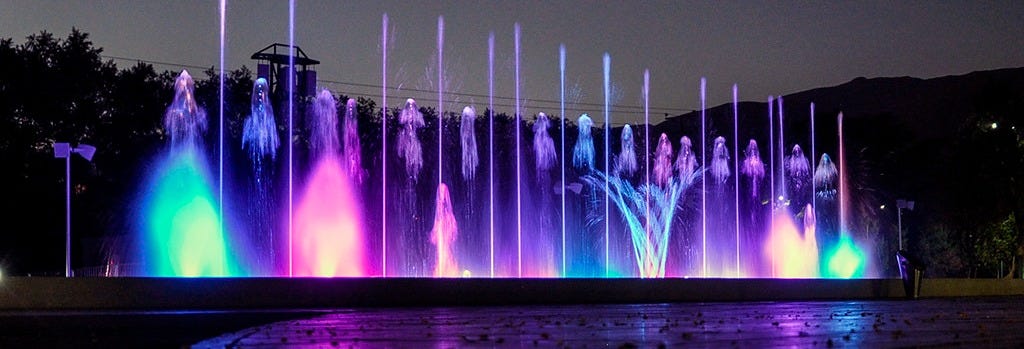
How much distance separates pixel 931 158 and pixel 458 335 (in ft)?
215

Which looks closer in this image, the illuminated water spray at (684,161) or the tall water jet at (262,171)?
the tall water jet at (262,171)

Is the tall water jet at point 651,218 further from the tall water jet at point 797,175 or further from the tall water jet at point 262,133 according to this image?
the tall water jet at point 262,133

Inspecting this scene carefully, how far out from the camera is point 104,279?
24.3 meters

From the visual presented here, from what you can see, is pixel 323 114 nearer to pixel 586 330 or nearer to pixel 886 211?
pixel 586 330

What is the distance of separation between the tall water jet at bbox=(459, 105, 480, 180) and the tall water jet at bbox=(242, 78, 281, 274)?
226 inches

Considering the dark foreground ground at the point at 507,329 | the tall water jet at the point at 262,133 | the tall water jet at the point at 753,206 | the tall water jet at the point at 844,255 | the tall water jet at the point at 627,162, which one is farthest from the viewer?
the tall water jet at the point at 627,162

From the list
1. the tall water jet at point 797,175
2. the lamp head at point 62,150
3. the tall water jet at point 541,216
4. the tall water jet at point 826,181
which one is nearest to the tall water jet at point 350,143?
the tall water jet at point 541,216

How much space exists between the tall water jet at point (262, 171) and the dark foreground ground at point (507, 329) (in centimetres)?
1175

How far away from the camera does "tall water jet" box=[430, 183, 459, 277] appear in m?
38.6

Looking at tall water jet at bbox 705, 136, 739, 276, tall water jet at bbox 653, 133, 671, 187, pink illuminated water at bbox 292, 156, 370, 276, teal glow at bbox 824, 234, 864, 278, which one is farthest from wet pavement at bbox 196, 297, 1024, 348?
teal glow at bbox 824, 234, 864, 278

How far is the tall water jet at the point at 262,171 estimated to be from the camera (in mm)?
34281

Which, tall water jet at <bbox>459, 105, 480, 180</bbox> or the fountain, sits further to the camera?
tall water jet at <bbox>459, 105, 480, 180</bbox>

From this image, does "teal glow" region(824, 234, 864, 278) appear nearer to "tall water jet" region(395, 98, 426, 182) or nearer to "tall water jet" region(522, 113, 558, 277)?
"tall water jet" region(522, 113, 558, 277)

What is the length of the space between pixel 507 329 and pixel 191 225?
692 inches
